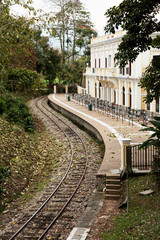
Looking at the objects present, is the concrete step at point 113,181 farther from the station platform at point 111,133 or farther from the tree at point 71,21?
the tree at point 71,21

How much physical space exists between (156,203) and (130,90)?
82.3 feet

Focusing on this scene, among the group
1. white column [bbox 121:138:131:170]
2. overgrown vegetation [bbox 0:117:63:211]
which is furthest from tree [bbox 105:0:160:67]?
overgrown vegetation [bbox 0:117:63:211]

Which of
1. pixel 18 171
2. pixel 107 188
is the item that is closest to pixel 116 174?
pixel 107 188

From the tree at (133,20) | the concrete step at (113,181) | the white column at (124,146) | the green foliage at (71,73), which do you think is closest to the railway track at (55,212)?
the concrete step at (113,181)

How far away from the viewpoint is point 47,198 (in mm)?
13172

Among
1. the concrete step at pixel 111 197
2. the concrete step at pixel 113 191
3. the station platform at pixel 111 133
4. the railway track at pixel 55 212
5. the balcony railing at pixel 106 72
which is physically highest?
the balcony railing at pixel 106 72

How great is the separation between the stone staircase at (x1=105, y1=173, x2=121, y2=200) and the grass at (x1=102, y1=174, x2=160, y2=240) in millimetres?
644

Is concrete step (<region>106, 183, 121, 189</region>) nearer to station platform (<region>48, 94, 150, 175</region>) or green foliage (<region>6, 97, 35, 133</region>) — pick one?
station platform (<region>48, 94, 150, 175</region>)

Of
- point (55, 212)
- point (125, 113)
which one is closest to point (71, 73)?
point (125, 113)

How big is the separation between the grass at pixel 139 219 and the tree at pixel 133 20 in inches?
251

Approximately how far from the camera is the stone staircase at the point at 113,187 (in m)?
12.2

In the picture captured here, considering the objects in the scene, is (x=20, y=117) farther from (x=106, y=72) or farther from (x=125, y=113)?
(x=106, y=72)

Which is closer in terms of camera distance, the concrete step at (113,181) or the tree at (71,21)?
the concrete step at (113,181)

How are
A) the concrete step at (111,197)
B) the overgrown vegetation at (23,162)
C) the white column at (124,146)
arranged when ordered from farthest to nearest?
1. the overgrown vegetation at (23,162)
2. the white column at (124,146)
3. the concrete step at (111,197)
